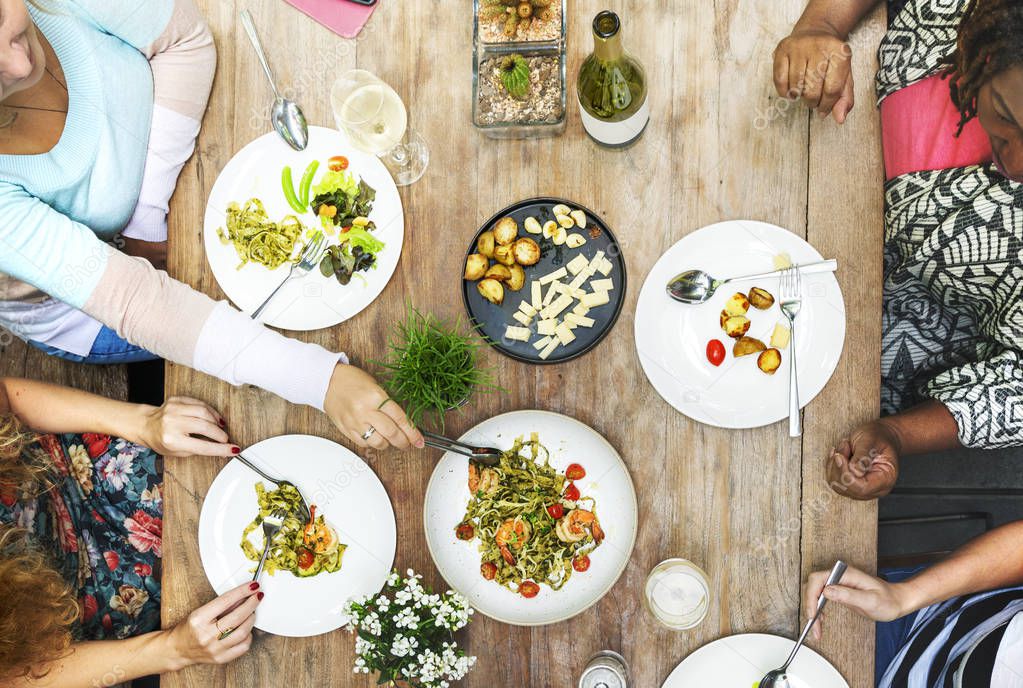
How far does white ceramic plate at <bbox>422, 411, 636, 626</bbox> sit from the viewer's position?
1183 millimetres

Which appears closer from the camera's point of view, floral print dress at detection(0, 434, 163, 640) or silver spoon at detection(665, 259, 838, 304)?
silver spoon at detection(665, 259, 838, 304)

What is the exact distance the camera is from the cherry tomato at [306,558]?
4.05ft

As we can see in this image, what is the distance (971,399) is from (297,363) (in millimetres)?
1259

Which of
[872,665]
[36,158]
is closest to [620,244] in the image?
[872,665]

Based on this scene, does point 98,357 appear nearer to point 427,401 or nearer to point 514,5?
point 427,401

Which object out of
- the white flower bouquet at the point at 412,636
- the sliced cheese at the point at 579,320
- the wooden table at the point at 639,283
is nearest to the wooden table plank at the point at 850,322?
the wooden table at the point at 639,283

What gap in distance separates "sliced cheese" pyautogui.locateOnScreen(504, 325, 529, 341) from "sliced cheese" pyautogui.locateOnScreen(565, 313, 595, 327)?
77 millimetres

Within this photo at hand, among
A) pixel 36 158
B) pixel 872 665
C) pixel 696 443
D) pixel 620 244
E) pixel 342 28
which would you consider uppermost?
pixel 342 28

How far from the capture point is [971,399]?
49.3 inches

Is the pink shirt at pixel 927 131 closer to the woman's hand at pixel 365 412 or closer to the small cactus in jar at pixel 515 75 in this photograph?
the small cactus in jar at pixel 515 75

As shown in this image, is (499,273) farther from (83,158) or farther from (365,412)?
(83,158)

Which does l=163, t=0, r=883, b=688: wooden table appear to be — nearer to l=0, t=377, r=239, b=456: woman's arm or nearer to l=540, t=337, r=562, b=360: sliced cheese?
l=540, t=337, r=562, b=360: sliced cheese

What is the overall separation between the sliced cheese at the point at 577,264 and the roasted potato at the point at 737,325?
0.87ft

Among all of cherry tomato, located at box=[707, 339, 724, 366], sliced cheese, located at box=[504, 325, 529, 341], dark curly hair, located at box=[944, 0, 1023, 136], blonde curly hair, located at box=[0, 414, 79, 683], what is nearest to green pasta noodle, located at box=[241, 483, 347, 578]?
blonde curly hair, located at box=[0, 414, 79, 683]
